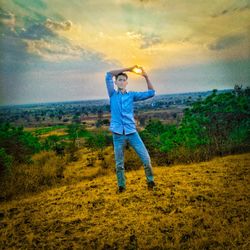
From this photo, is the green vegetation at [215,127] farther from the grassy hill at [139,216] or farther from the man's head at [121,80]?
the man's head at [121,80]

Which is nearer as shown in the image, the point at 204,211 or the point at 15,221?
the point at 204,211

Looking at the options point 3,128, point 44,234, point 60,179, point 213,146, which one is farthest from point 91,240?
point 3,128

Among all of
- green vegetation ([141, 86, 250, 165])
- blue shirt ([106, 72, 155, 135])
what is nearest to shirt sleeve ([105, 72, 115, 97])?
blue shirt ([106, 72, 155, 135])

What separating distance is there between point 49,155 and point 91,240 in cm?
690

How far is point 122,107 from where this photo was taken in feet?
10.4

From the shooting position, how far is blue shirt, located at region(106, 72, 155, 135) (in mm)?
3151

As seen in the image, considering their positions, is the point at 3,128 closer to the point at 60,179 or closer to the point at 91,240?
the point at 60,179

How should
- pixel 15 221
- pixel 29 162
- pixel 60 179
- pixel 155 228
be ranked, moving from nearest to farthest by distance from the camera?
pixel 155 228 < pixel 15 221 < pixel 60 179 < pixel 29 162

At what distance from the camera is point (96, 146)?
913 centimetres

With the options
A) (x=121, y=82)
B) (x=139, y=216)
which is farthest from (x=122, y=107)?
(x=139, y=216)

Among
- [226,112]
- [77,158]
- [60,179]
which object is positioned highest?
[226,112]

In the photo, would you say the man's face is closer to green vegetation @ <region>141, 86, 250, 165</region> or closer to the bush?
the bush

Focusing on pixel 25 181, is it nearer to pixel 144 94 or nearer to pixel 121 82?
pixel 121 82

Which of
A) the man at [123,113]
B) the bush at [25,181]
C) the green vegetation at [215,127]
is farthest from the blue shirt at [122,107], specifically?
the green vegetation at [215,127]
